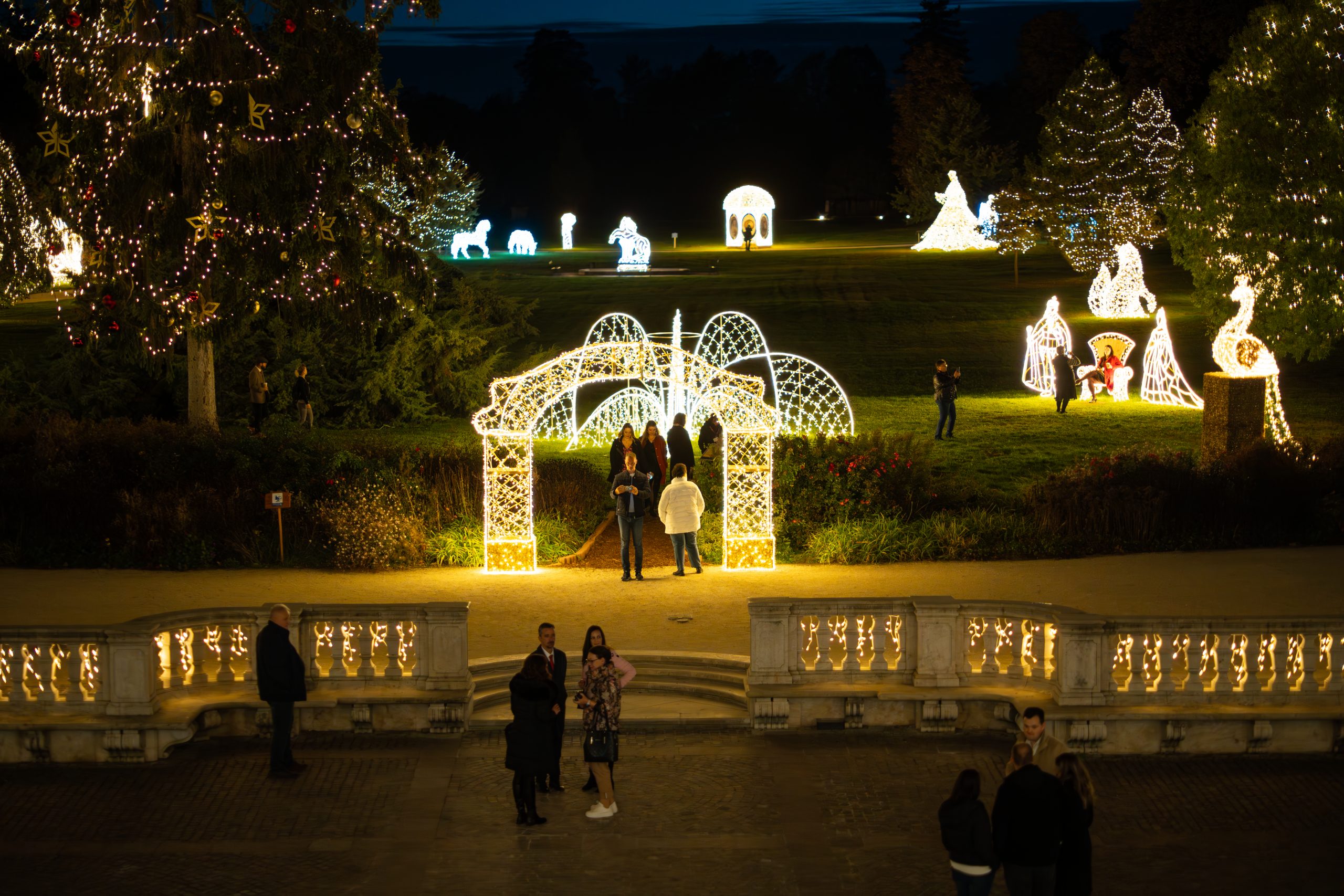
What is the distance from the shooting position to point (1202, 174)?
37281 millimetres

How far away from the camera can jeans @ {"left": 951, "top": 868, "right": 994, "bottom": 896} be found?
28.3 ft

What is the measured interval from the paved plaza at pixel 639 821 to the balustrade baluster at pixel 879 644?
0.64m

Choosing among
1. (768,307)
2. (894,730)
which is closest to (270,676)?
(894,730)

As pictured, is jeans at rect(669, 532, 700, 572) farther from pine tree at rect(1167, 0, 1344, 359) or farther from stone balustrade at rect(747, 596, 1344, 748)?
pine tree at rect(1167, 0, 1344, 359)

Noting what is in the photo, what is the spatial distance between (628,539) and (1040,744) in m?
9.91

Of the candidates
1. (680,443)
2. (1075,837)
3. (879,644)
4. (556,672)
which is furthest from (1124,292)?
(1075,837)

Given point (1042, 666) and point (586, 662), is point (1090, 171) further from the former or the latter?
point (586, 662)

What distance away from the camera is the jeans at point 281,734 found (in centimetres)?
1192

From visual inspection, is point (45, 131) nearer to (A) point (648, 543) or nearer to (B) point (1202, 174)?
(A) point (648, 543)

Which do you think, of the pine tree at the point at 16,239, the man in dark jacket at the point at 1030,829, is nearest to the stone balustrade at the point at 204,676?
the man in dark jacket at the point at 1030,829

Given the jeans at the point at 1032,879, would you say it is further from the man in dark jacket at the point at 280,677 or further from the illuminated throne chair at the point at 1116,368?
the illuminated throne chair at the point at 1116,368

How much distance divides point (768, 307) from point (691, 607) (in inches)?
1315

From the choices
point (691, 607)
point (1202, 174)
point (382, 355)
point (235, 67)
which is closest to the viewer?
point (691, 607)

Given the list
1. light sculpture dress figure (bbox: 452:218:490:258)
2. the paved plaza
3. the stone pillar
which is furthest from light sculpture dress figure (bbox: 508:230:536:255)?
the paved plaza
